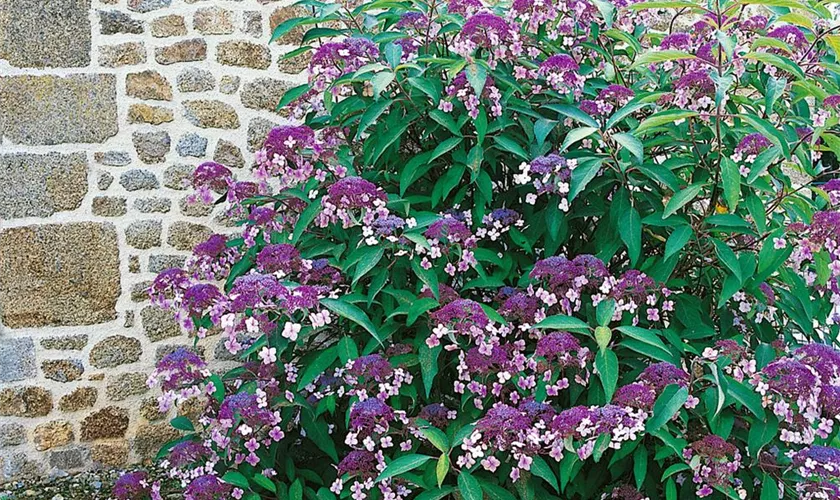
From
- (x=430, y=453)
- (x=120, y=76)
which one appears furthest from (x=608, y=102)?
(x=120, y=76)

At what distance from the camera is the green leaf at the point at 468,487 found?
1.76 meters

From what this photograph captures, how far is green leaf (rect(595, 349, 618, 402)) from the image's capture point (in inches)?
70.3

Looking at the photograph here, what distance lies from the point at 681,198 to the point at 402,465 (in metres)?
0.86

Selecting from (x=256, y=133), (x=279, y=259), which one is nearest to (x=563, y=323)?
(x=279, y=259)

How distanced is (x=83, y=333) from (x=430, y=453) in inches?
64.4

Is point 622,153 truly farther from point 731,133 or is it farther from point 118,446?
point 118,446

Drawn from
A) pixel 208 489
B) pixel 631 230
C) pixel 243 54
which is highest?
pixel 631 230

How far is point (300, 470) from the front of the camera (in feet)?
7.34

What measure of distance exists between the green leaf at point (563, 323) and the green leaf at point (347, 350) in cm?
42

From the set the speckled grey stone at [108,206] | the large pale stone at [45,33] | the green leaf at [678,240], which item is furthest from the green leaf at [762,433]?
the large pale stone at [45,33]

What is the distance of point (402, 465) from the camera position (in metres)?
1.81

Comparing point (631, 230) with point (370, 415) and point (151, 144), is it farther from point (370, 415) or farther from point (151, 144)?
point (151, 144)

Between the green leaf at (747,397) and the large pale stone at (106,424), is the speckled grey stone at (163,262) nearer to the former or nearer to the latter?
the large pale stone at (106,424)

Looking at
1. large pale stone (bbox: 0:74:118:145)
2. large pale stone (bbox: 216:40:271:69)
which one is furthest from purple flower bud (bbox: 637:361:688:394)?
large pale stone (bbox: 0:74:118:145)
